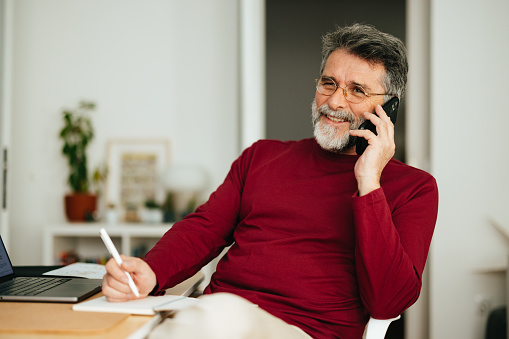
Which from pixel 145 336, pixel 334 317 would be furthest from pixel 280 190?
pixel 145 336

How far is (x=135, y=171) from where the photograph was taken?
3230 millimetres

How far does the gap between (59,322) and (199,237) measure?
60 cm

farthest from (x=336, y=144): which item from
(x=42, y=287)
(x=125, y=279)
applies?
(x=42, y=287)

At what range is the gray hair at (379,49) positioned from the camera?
1499mm

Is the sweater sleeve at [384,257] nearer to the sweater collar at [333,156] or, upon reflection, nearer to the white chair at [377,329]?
the white chair at [377,329]

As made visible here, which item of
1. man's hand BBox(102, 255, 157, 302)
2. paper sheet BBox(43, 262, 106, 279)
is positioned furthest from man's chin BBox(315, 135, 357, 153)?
paper sheet BBox(43, 262, 106, 279)

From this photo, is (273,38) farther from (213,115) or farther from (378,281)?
(378,281)

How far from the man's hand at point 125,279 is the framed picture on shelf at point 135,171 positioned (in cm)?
206

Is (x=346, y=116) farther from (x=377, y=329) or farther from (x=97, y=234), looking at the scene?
(x=97, y=234)

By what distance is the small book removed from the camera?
0.98 metres

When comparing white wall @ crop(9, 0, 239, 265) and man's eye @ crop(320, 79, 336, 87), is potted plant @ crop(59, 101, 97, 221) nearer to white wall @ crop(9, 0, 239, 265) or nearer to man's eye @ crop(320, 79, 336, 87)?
white wall @ crop(9, 0, 239, 265)

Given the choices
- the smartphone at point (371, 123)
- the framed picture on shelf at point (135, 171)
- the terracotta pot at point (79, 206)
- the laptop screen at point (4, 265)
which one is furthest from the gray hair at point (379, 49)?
the terracotta pot at point (79, 206)

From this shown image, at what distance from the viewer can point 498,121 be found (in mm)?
2508

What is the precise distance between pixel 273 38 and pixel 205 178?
3.16 feet
